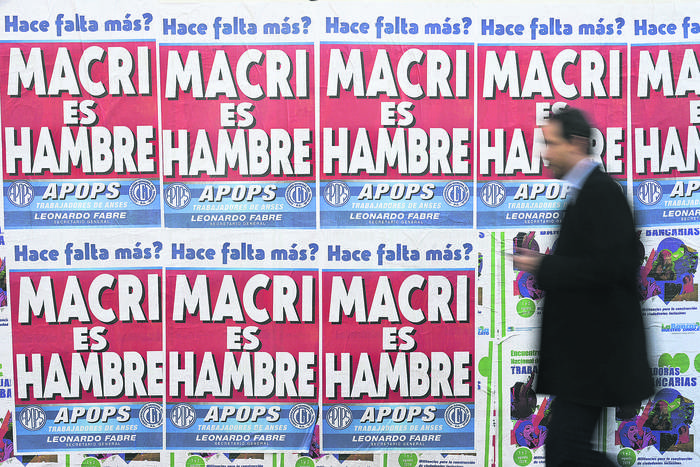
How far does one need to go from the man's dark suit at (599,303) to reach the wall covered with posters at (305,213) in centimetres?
144

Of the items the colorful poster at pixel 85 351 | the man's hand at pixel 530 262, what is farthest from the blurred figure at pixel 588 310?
the colorful poster at pixel 85 351

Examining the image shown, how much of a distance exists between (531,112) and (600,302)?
1.75m

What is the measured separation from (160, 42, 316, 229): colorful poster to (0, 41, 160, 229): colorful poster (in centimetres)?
12

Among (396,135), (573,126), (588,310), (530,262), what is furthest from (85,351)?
(573,126)

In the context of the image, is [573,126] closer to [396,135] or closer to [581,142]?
[581,142]

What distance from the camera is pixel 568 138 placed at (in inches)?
111

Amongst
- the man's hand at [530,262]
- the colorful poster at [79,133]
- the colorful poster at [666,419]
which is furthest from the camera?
the colorful poster at [666,419]

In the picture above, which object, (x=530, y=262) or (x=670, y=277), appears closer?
(x=530, y=262)

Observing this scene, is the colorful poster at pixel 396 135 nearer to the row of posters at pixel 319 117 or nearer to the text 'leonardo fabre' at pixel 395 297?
the row of posters at pixel 319 117

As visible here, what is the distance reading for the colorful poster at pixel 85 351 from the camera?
4164 millimetres

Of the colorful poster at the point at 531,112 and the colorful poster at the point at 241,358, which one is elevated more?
the colorful poster at the point at 531,112

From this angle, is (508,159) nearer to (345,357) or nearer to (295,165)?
(295,165)

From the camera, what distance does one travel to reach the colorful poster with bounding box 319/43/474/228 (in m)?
4.13

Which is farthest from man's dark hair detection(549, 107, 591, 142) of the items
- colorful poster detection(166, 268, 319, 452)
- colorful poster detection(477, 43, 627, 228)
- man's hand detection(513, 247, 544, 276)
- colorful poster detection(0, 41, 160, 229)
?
colorful poster detection(0, 41, 160, 229)
